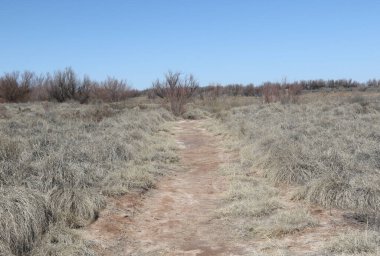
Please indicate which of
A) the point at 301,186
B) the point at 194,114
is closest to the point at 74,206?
the point at 301,186

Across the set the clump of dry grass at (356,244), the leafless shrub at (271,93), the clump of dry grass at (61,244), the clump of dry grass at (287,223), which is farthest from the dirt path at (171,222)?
the leafless shrub at (271,93)

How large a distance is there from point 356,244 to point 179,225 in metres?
2.32

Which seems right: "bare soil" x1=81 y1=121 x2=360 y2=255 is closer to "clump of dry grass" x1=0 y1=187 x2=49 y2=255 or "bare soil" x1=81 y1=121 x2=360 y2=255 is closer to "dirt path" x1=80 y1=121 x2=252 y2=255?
"dirt path" x1=80 y1=121 x2=252 y2=255

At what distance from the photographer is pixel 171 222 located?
6230mm

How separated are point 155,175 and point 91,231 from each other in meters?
3.17

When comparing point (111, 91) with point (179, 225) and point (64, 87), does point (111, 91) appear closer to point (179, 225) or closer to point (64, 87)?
point (64, 87)

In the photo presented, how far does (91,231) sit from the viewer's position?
5.73m

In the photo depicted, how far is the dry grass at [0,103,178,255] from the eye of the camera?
520 cm

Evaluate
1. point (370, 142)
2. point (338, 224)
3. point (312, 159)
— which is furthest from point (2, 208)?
point (370, 142)

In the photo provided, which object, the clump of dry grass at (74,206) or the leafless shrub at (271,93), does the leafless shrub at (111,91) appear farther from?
the clump of dry grass at (74,206)

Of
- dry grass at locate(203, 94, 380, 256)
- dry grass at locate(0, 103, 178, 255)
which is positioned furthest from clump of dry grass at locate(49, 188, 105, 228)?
dry grass at locate(203, 94, 380, 256)

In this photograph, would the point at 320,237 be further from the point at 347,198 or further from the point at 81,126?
the point at 81,126

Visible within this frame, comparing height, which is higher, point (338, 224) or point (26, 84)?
point (26, 84)

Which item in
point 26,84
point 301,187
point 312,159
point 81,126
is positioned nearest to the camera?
point 301,187
